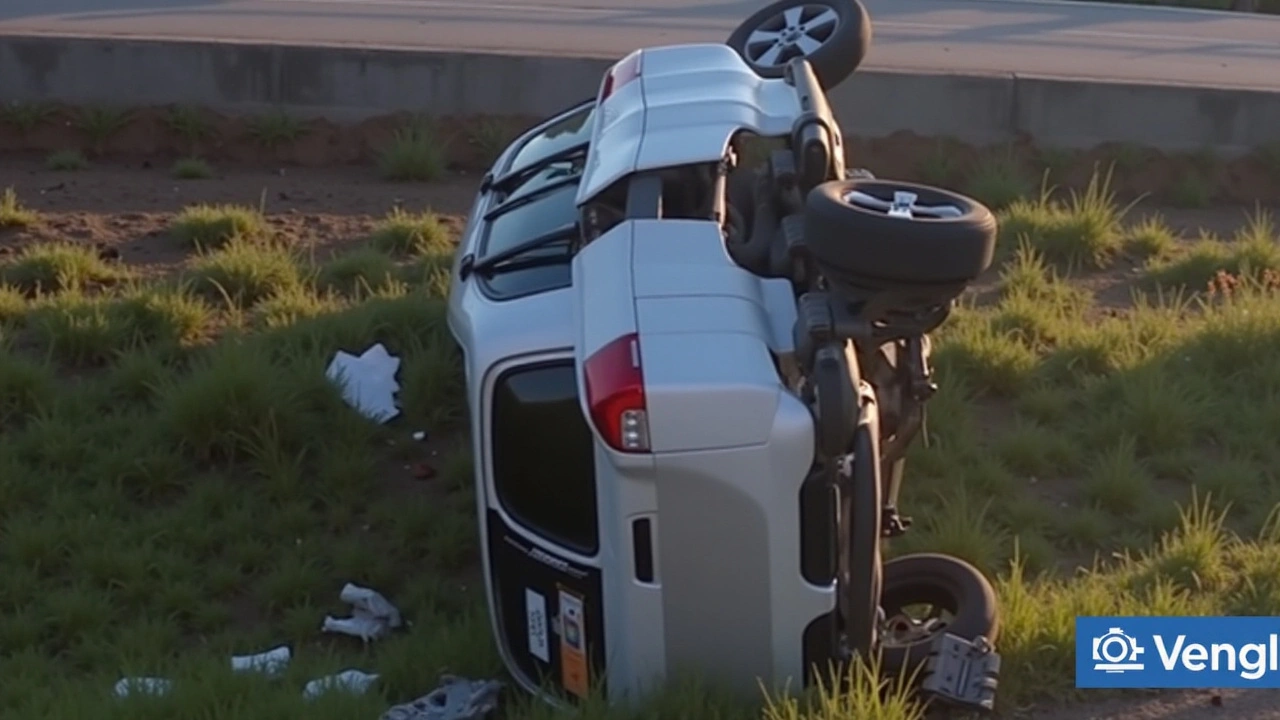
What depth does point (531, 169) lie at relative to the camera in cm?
727

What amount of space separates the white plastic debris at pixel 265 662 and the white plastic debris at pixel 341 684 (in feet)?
0.76

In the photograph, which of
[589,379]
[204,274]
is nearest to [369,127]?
[204,274]

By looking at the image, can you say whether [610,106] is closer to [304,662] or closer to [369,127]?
[304,662]

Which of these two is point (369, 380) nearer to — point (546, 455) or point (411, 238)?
point (411, 238)

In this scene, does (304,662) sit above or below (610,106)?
below

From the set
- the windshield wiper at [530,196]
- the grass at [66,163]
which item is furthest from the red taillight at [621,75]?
the grass at [66,163]

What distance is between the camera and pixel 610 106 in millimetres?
6906

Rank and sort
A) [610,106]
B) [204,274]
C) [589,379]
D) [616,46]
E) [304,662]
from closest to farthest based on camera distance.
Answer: [589,379], [304,662], [610,106], [204,274], [616,46]

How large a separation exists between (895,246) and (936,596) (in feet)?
4.50

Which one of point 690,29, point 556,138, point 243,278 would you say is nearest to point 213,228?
point 243,278

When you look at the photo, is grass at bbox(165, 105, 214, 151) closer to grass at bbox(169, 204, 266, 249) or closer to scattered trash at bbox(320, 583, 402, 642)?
grass at bbox(169, 204, 266, 249)

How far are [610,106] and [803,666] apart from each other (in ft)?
8.02

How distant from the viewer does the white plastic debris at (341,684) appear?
554cm

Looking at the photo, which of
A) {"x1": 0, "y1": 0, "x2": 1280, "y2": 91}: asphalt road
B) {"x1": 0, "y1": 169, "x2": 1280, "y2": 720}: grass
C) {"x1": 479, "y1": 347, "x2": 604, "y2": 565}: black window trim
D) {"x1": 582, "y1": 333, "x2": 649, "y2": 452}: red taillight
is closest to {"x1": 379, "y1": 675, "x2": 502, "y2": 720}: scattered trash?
{"x1": 0, "y1": 169, "x2": 1280, "y2": 720}: grass
